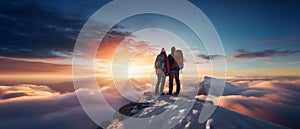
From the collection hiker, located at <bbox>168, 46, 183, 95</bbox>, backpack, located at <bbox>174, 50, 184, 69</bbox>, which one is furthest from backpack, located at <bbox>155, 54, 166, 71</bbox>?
backpack, located at <bbox>174, 50, 184, 69</bbox>

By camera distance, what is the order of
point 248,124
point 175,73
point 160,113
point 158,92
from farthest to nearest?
point 158,92 < point 175,73 < point 160,113 < point 248,124

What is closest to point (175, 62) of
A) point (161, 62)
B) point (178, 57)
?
point (178, 57)

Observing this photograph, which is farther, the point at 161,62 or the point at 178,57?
the point at 161,62

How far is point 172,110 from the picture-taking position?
6602mm

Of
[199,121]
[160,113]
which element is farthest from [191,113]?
[160,113]

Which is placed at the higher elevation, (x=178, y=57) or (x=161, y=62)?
(x=178, y=57)

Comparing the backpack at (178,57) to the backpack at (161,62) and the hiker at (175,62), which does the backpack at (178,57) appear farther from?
the backpack at (161,62)

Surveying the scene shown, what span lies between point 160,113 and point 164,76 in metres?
4.90

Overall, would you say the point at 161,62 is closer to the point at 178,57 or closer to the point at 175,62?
the point at 175,62

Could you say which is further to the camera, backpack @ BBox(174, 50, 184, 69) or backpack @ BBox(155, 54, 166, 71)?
backpack @ BBox(155, 54, 166, 71)

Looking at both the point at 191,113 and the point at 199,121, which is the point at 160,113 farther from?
the point at 199,121

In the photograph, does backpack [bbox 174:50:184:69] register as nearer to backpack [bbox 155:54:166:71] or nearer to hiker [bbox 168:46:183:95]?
hiker [bbox 168:46:183:95]

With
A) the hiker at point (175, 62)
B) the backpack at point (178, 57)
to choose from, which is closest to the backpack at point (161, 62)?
the hiker at point (175, 62)

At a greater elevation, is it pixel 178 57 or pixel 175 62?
pixel 178 57
